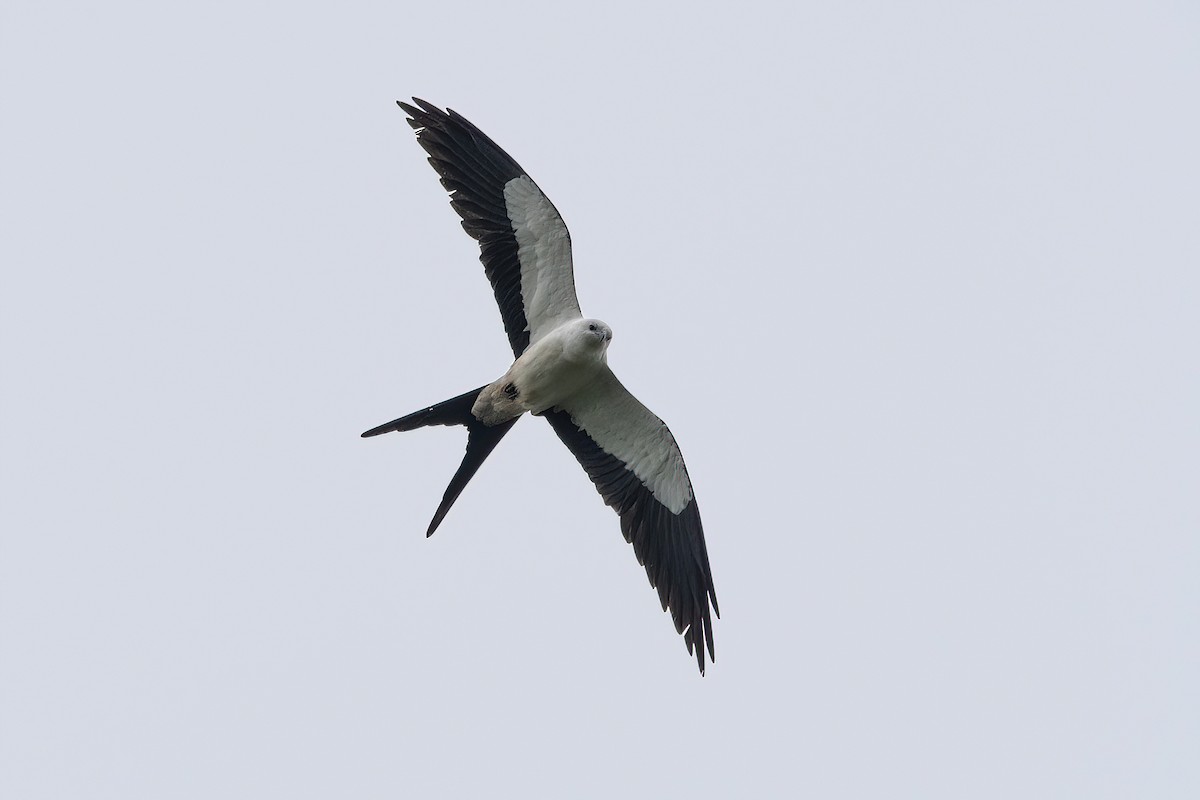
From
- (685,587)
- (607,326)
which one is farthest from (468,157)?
(685,587)

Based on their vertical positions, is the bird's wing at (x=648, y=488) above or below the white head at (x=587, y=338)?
below

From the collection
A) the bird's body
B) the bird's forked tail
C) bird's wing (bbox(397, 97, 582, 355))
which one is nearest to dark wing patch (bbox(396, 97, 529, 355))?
bird's wing (bbox(397, 97, 582, 355))

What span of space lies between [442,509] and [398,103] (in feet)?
11.5

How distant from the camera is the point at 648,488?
11.5 m

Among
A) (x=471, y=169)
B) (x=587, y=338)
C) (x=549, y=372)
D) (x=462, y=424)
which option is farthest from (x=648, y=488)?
(x=471, y=169)

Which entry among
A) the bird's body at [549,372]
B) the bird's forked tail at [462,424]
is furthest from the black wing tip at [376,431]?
the bird's body at [549,372]

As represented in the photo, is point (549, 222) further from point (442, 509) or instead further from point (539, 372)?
point (442, 509)

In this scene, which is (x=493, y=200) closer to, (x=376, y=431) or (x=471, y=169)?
(x=471, y=169)

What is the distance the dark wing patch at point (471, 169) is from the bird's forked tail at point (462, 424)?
1317 mm

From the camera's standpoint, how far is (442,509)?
420 inches

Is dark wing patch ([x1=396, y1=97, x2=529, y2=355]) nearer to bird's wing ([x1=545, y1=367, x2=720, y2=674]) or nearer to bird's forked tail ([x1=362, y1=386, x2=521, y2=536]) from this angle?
bird's forked tail ([x1=362, y1=386, x2=521, y2=536])

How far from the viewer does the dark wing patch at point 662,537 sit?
11195 millimetres

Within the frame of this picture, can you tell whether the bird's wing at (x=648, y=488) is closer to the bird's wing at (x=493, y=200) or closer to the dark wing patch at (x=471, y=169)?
the bird's wing at (x=493, y=200)

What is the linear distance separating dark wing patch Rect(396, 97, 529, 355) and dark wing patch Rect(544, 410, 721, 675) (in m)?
1.79
